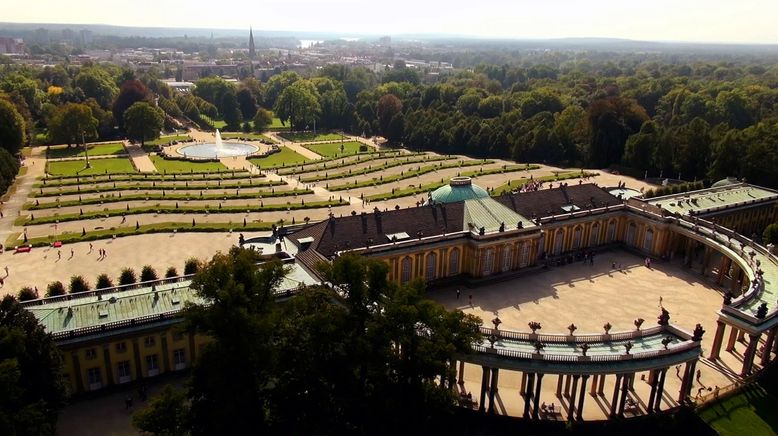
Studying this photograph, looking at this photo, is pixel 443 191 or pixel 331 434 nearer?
pixel 331 434

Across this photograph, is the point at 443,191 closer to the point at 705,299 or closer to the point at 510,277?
the point at 510,277

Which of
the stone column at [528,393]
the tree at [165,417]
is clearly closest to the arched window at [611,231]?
the stone column at [528,393]

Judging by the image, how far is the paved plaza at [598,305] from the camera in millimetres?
42812

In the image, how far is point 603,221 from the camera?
236 feet

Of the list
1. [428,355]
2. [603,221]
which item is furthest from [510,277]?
[428,355]

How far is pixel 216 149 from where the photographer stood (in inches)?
5512

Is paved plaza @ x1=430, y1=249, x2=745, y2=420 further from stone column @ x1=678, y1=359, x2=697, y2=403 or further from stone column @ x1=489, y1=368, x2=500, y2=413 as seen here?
stone column @ x1=489, y1=368, x2=500, y2=413

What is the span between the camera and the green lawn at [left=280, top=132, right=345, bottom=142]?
520 feet

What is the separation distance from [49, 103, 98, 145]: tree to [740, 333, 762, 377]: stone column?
12868 cm

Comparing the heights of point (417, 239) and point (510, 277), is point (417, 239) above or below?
above

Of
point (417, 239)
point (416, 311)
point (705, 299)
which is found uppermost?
point (416, 311)

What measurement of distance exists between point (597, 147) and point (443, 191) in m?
59.5

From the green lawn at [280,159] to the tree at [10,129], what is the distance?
44.1m

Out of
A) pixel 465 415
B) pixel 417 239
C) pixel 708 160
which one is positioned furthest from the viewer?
pixel 708 160
